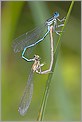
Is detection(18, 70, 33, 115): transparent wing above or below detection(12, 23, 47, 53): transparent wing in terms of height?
below

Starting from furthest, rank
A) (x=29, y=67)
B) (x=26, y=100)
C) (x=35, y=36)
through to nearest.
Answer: (x=29, y=67)
(x=35, y=36)
(x=26, y=100)

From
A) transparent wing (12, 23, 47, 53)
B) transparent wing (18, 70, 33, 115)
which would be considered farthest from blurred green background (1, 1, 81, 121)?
transparent wing (18, 70, 33, 115)

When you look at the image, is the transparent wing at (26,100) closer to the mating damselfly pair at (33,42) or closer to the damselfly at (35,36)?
the mating damselfly pair at (33,42)

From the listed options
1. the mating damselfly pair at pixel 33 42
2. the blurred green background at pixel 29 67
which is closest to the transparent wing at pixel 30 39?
the mating damselfly pair at pixel 33 42

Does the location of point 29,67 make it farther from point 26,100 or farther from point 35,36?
point 26,100

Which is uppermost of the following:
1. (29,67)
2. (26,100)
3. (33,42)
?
(33,42)

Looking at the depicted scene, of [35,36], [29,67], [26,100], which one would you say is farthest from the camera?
[29,67]

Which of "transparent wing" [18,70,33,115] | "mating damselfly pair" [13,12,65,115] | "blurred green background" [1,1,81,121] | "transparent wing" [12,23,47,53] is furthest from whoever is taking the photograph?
"blurred green background" [1,1,81,121]

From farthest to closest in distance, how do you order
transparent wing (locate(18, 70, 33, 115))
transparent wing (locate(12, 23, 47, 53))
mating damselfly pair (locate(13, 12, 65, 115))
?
1. transparent wing (locate(12, 23, 47, 53))
2. mating damselfly pair (locate(13, 12, 65, 115))
3. transparent wing (locate(18, 70, 33, 115))

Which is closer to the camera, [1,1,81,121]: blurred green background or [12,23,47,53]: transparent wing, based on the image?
[12,23,47,53]: transparent wing

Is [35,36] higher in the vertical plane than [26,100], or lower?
higher

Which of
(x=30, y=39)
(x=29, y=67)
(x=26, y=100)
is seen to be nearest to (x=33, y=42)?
(x=30, y=39)

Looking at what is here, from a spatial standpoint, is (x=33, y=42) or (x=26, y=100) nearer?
(x=26, y=100)

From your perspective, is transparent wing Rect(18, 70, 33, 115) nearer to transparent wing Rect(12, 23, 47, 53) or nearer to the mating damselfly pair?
the mating damselfly pair
